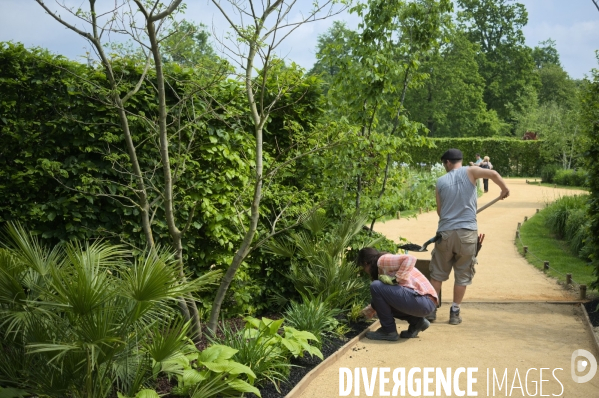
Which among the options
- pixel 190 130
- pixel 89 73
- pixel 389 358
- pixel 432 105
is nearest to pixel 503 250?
pixel 389 358

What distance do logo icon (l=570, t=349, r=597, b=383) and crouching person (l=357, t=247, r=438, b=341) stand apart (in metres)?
1.41

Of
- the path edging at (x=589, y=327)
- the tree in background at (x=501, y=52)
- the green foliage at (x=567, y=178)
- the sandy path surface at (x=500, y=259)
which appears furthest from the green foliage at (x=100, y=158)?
the tree in background at (x=501, y=52)

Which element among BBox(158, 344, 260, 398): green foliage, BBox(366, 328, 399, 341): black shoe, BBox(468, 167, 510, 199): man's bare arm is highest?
BBox(468, 167, 510, 199): man's bare arm

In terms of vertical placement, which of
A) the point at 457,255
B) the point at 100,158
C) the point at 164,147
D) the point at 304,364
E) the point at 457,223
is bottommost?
the point at 304,364

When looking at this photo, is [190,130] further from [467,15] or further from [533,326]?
[467,15]

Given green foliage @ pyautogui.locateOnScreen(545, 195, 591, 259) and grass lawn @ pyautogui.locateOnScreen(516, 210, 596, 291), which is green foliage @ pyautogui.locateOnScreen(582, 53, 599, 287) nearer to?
grass lawn @ pyautogui.locateOnScreen(516, 210, 596, 291)

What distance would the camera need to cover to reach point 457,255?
7.01 metres

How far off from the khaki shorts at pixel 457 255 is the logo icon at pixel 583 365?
1.43m

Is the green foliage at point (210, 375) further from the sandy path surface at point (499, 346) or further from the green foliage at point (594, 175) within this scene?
the green foliage at point (594, 175)

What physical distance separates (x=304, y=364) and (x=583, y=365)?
2.53 meters

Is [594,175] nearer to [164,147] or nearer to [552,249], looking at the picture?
[552,249]

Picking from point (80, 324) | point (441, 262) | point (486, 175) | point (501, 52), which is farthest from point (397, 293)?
point (501, 52)

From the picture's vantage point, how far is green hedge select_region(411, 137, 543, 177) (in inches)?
1508

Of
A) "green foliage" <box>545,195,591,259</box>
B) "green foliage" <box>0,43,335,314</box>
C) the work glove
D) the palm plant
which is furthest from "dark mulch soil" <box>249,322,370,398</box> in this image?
"green foliage" <box>545,195,591,259</box>
